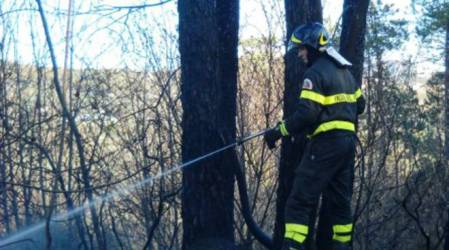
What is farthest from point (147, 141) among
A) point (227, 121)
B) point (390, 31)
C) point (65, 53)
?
point (390, 31)

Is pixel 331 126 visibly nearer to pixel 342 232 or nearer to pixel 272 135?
pixel 272 135

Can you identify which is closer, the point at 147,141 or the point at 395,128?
the point at 147,141

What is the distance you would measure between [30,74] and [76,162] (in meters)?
1.46

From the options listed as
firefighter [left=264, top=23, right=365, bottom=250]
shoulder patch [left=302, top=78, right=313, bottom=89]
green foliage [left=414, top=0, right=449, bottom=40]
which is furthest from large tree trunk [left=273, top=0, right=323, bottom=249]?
green foliage [left=414, top=0, right=449, bottom=40]

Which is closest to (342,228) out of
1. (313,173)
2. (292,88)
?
(313,173)

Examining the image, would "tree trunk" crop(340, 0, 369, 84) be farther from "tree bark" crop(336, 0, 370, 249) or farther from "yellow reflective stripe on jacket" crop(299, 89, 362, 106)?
"yellow reflective stripe on jacket" crop(299, 89, 362, 106)

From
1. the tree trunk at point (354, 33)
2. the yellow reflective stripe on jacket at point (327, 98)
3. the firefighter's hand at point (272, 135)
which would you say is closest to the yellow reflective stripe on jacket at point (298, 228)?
the firefighter's hand at point (272, 135)

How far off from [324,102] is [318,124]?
20cm

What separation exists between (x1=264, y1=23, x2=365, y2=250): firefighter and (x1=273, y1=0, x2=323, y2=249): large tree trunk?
446 millimetres

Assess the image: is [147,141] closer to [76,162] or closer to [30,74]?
[76,162]

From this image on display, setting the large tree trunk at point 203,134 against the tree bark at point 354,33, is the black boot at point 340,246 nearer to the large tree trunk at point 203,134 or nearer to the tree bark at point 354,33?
the large tree trunk at point 203,134

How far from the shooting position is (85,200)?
8258 mm

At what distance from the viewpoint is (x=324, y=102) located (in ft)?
17.2

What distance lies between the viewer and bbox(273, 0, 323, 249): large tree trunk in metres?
5.82
